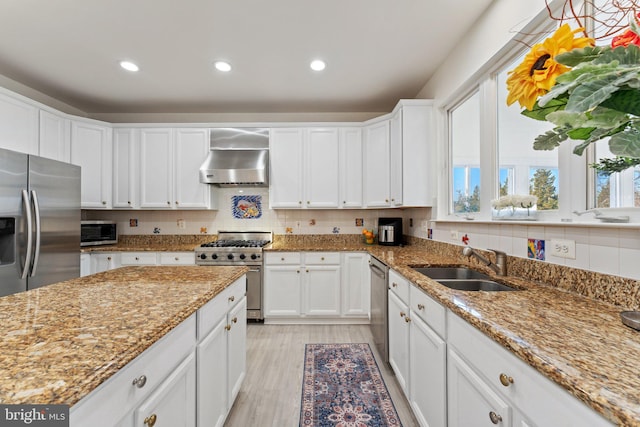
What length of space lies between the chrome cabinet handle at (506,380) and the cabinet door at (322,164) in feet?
8.96

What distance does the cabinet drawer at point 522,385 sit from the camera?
24.6 inches

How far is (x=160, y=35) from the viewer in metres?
2.20

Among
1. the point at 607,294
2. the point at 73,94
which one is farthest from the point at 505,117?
the point at 73,94

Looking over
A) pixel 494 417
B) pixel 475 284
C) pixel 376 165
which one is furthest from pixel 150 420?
pixel 376 165

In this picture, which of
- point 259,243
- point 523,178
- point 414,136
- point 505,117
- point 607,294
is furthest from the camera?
point 259,243

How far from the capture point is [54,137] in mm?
3035

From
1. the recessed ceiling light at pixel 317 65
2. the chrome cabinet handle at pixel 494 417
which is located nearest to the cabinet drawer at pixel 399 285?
the chrome cabinet handle at pixel 494 417

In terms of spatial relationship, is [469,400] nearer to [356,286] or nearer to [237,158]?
[356,286]

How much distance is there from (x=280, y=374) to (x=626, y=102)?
95.5 inches

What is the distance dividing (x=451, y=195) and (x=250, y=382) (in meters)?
2.41

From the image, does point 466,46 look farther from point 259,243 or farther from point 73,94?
point 73,94

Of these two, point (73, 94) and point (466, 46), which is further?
point (73, 94)

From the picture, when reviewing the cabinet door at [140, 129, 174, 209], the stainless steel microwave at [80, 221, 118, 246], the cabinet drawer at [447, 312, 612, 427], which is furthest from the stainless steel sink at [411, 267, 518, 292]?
the stainless steel microwave at [80, 221, 118, 246]

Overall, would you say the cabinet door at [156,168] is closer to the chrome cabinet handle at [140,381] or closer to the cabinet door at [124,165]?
the cabinet door at [124,165]
